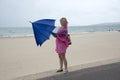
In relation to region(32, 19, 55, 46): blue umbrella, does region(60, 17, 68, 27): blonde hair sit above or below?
above

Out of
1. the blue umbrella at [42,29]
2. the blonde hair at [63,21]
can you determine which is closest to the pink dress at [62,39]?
the blonde hair at [63,21]

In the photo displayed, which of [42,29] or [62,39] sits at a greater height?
[42,29]

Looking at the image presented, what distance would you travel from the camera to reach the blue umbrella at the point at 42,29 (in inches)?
280

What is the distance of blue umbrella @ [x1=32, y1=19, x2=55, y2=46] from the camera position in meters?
7.12

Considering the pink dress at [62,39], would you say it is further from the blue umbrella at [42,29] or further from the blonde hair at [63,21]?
the blue umbrella at [42,29]

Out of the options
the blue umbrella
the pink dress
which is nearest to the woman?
the pink dress

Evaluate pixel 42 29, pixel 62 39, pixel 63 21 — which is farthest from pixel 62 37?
pixel 42 29

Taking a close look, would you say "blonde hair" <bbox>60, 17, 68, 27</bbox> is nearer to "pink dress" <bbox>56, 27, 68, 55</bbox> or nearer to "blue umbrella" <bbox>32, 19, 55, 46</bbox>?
"pink dress" <bbox>56, 27, 68, 55</bbox>

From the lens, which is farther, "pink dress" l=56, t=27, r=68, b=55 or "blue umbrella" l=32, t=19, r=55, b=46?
"pink dress" l=56, t=27, r=68, b=55

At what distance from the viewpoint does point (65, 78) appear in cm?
659

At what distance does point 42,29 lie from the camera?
721 centimetres

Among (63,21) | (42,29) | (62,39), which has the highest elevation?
(63,21)

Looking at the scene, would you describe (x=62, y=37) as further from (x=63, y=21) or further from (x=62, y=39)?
(x=63, y=21)

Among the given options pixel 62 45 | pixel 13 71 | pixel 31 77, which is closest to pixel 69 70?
pixel 62 45
